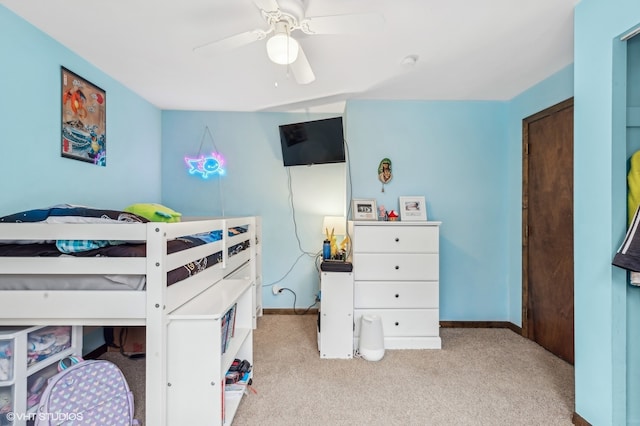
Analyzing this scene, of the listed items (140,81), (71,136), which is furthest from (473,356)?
(140,81)

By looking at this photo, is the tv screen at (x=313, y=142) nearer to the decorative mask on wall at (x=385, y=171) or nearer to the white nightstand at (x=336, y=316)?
the decorative mask on wall at (x=385, y=171)

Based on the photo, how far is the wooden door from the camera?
7.23 feet

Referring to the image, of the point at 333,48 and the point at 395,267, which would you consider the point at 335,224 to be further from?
the point at 333,48

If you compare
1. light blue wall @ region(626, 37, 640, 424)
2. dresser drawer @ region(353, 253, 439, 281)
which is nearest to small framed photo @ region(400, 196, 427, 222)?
dresser drawer @ region(353, 253, 439, 281)

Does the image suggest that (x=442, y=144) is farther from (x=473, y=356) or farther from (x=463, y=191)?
(x=473, y=356)

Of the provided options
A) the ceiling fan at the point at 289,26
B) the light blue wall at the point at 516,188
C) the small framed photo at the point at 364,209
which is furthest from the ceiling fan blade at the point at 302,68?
the light blue wall at the point at 516,188

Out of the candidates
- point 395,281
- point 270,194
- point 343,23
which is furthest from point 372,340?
point 343,23

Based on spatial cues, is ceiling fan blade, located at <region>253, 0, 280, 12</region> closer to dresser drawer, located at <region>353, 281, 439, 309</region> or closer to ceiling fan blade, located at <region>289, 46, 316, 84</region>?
ceiling fan blade, located at <region>289, 46, 316, 84</region>

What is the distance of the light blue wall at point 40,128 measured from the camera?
64.0 inches

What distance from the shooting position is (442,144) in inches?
113

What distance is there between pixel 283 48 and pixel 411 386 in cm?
214

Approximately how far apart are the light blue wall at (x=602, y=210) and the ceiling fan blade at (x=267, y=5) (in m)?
1.56

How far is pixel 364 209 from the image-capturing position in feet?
8.92

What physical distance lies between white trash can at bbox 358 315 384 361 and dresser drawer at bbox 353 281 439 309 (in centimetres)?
18
